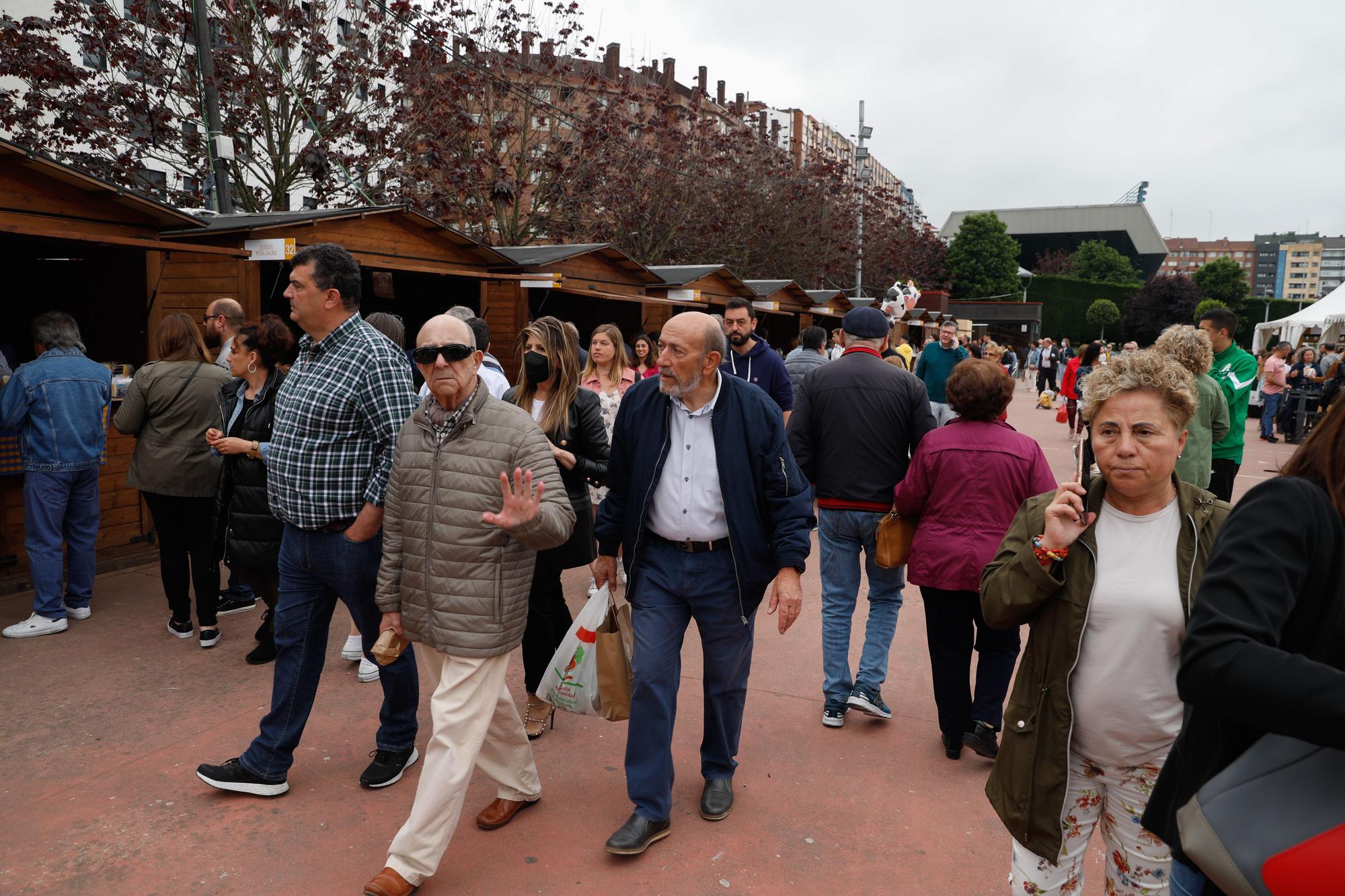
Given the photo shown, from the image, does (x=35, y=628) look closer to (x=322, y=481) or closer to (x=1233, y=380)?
(x=322, y=481)

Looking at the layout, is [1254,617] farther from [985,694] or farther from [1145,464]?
[985,694]

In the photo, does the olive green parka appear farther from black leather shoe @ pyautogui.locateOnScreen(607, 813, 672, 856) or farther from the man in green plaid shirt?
the man in green plaid shirt

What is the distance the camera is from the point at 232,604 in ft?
19.4

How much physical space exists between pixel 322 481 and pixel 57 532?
3.21 m

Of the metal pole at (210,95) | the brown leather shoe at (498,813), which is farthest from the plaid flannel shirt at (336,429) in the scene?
the metal pole at (210,95)

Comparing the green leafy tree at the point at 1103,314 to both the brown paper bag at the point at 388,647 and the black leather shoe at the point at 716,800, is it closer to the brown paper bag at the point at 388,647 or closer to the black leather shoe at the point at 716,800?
the black leather shoe at the point at 716,800

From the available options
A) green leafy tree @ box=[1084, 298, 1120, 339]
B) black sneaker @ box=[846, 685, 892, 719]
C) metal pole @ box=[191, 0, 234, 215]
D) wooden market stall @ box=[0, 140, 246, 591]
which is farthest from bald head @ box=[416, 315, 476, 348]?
green leafy tree @ box=[1084, 298, 1120, 339]

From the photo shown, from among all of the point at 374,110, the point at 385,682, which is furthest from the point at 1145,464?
the point at 374,110

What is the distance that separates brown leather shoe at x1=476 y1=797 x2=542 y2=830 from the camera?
338 centimetres

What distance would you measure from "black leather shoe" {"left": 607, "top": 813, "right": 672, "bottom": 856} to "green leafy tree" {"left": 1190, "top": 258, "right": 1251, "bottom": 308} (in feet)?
267

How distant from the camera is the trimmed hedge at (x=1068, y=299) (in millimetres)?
68000

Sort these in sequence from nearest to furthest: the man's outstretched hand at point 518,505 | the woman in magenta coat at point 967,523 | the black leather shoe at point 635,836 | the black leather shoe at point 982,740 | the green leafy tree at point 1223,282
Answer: the man's outstretched hand at point 518,505, the black leather shoe at point 635,836, the woman in magenta coat at point 967,523, the black leather shoe at point 982,740, the green leafy tree at point 1223,282

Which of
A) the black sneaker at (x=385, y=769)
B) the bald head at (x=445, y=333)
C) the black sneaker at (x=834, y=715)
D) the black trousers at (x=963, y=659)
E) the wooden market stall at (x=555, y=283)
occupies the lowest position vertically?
the black sneaker at (x=834, y=715)

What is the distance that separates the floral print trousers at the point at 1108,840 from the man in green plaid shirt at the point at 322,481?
238 centimetres
